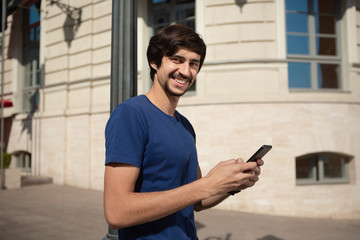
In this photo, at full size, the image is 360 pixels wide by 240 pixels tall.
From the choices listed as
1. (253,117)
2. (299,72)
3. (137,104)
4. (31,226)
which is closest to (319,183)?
(253,117)

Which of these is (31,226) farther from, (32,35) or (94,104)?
(32,35)

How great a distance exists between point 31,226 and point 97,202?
7.67 ft

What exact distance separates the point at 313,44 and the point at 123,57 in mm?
6929

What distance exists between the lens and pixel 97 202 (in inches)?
307

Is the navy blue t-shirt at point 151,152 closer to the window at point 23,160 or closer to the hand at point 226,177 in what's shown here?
the hand at point 226,177

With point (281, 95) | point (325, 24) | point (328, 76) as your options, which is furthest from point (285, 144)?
point (325, 24)

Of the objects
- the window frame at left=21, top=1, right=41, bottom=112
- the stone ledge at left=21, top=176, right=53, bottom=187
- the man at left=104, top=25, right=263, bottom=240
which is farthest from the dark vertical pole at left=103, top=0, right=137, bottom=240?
the window frame at left=21, top=1, right=41, bottom=112

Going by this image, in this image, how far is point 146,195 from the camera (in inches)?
46.2

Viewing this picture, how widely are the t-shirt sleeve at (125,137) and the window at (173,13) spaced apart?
23.8 feet

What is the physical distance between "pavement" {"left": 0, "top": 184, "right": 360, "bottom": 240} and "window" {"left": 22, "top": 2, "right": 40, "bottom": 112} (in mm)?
5131

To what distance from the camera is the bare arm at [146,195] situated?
45.4 inches

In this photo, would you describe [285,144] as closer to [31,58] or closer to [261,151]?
[261,151]

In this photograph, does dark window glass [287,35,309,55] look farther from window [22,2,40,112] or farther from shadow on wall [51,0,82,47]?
window [22,2,40,112]

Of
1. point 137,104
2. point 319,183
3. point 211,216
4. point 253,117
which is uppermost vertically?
point 253,117
